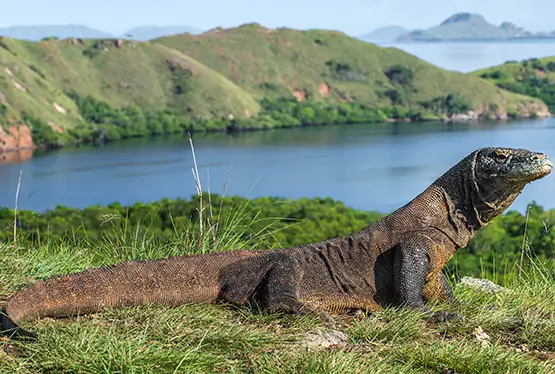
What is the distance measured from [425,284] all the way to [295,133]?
134225mm

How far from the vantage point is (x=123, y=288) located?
5660 mm

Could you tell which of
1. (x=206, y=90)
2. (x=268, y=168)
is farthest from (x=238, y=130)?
(x=268, y=168)

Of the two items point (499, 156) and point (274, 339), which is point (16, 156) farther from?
point (274, 339)

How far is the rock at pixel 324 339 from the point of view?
196 inches

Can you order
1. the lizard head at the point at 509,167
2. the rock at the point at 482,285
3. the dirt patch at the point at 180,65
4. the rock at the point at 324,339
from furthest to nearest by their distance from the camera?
1. the dirt patch at the point at 180,65
2. the rock at the point at 482,285
3. the lizard head at the point at 509,167
4. the rock at the point at 324,339

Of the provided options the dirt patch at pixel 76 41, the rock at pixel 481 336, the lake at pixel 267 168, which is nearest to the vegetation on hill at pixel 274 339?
the rock at pixel 481 336

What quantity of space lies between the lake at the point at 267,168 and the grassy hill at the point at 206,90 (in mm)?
14393

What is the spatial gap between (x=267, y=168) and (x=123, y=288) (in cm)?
7982

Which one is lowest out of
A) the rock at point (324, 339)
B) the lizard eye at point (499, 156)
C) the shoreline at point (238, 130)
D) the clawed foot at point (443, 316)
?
the shoreline at point (238, 130)

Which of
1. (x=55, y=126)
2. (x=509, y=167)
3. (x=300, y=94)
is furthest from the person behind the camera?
(x=300, y=94)

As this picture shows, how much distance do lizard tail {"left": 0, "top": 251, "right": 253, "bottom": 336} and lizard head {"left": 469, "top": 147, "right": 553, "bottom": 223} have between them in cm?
183

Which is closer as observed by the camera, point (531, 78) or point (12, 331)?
point (12, 331)

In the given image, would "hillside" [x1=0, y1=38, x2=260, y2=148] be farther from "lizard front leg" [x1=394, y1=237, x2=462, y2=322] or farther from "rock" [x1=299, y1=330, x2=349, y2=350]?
"rock" [x1=299, y1=330, x2=349, y2=350]

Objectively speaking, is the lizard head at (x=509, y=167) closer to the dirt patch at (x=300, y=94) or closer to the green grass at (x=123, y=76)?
the green grass at (x=123, y=76)
